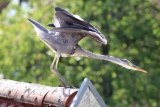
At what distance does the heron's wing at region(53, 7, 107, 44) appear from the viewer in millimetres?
3428

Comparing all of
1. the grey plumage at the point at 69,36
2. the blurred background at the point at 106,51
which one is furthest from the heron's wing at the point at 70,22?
the blurred background at the point at 106,51

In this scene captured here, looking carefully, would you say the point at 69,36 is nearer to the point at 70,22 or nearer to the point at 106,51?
the point at 70,22

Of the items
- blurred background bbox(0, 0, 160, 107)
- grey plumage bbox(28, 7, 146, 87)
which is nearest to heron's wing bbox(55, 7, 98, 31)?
grey plumage bbox(28, 7, 146, 87)

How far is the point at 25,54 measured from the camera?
7.32 m

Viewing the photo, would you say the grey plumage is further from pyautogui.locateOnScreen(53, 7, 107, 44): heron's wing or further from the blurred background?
the blurred background

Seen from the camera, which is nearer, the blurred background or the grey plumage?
the grey plumage

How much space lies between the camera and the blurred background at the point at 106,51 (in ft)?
23.6

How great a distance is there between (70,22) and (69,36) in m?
0.12

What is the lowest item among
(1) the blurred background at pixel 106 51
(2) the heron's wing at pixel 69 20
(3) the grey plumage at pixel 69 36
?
(3) the grey plumage at pixel 69 36

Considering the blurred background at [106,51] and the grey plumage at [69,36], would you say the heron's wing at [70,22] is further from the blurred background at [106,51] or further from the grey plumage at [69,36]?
the blurred background at [106,51]

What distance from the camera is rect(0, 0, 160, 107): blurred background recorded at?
7188mm

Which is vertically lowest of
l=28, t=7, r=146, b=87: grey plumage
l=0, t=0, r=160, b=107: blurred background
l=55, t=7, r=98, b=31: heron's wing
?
l=28, t=7, r=146, b=87: grey plumage

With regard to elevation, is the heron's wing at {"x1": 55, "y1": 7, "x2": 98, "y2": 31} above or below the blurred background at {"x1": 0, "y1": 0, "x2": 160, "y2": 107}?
below

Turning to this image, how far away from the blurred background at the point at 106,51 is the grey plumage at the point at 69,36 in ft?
11.6
